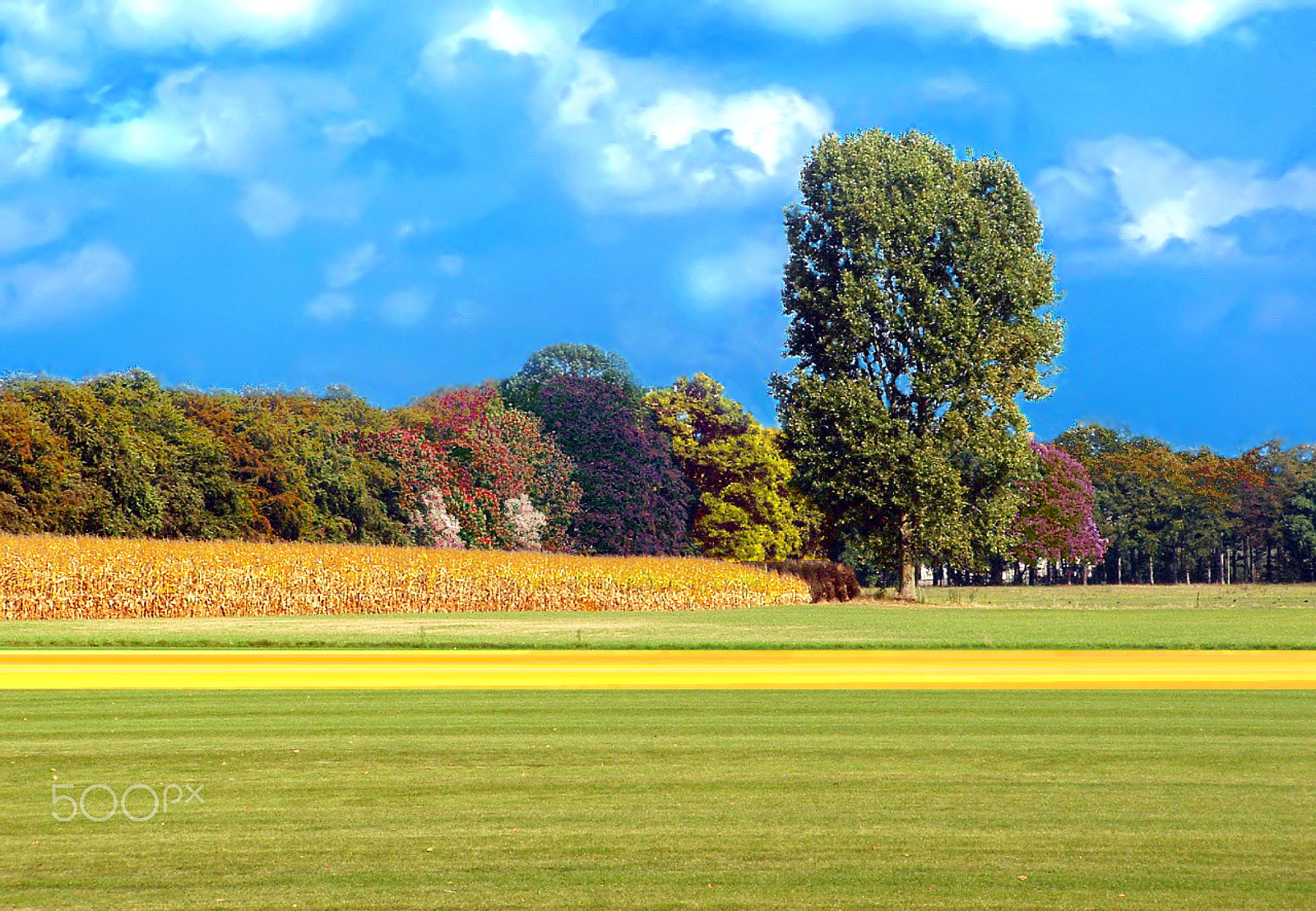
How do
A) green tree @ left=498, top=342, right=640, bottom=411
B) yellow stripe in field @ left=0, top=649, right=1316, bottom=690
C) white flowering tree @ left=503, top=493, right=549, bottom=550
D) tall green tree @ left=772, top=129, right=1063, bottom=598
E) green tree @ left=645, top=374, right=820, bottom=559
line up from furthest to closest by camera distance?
green tree @ left=498, top=342, right=640, bottom=411
green tree @ left=645, top=374, right=820, bottom=559
white flowering tree @ left=503, top=493, right=549, bottom=550
tall green tree @ left=772, top=129, right=1063, bottom=598
yellow stripe in field @ left=0, top=649, right=1316, bottom=690

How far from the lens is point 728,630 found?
99.5 feet

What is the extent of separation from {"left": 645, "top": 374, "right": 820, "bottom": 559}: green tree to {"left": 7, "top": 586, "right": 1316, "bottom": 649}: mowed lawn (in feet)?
104

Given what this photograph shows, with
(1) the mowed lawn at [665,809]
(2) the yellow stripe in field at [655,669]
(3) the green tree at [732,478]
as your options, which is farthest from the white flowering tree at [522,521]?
(1) the mowed lawn at [665,809]

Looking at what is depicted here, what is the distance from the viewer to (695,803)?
9.11 meters

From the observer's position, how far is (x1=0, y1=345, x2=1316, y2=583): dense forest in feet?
175

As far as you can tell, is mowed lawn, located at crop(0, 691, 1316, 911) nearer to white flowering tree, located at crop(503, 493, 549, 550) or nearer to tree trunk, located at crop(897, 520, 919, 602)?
tree trunk, located at crop(897, 520, 919, 602)

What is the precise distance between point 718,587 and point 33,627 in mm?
22917

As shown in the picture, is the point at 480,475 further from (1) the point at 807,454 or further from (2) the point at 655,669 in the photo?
(2) the point at 655,669

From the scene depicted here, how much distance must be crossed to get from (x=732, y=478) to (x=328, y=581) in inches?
1593

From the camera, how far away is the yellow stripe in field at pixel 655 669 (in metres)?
17.7

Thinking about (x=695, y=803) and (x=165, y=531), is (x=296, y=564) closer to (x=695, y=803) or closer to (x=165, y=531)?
(x=165, y=531)

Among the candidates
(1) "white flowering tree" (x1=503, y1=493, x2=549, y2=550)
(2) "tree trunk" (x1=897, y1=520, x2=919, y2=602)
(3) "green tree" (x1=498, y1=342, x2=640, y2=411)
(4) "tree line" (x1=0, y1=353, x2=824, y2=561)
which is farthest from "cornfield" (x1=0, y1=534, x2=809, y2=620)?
(3) "green tree" (x1=498, y1=342, x2=640, y2=411)

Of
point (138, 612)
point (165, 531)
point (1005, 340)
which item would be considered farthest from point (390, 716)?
point (165, 531)

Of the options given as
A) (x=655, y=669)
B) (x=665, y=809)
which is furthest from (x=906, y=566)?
(x=665, y=809)
